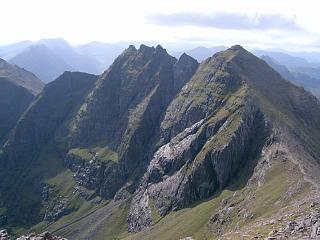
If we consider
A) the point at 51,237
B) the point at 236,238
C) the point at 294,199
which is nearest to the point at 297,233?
the point at 236,238

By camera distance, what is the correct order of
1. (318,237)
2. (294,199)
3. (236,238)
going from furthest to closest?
(294,199) < (236,238) < (318,237)

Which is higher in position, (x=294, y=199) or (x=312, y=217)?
(x=312, y=217)

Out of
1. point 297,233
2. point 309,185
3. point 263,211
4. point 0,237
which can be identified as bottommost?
point 263,211

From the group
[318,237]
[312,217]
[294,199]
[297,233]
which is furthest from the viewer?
[294,199]

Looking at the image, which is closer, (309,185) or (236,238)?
(236,238)

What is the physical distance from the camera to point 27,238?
89438 millimetres

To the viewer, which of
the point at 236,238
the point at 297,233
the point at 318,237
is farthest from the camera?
the point at 236,238

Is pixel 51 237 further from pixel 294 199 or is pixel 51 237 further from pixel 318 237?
pixel 294 199

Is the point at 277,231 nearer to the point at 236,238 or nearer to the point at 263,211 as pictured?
the point at 236,238

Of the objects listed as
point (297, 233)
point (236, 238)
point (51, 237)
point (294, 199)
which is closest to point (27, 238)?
point (51, 237)

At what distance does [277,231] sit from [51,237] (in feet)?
152

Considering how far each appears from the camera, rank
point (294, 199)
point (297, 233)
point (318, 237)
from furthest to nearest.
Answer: point (294, 199), point (297, 233), point (318, 237)

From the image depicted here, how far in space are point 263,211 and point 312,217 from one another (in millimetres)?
102737

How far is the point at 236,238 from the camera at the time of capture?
101m
